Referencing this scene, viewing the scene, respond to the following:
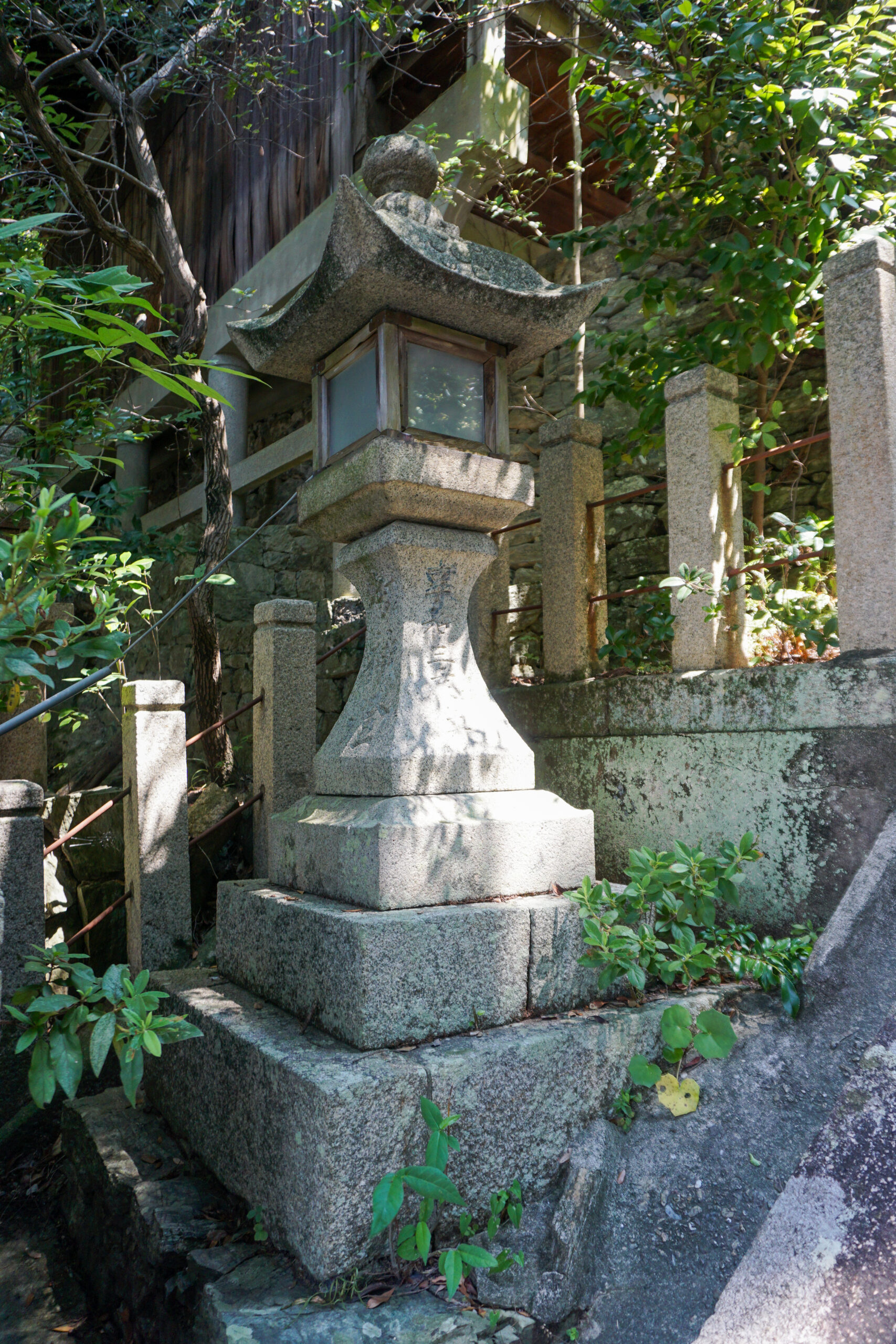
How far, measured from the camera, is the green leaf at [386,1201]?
1.52 m

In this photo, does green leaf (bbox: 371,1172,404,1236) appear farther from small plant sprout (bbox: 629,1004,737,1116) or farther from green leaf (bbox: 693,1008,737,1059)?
green leaf (bbox: 693,1008,737,1059)

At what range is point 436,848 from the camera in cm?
212

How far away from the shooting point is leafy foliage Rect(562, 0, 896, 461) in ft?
9.79

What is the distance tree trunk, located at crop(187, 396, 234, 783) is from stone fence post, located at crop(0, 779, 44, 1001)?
6.88ft

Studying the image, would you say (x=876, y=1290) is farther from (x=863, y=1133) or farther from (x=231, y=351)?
(x=231, y=351)

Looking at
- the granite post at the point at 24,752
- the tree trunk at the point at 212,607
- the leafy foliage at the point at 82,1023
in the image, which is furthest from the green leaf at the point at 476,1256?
the tree trunk at the point at 212,607

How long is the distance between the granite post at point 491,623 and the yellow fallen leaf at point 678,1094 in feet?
6.53

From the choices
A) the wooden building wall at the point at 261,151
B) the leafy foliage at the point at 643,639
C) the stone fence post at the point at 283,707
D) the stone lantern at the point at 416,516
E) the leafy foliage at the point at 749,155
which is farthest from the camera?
the wooden building wall at the point at 261,151

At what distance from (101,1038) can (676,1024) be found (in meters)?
1.27

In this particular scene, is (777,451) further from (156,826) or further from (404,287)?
(156,826)

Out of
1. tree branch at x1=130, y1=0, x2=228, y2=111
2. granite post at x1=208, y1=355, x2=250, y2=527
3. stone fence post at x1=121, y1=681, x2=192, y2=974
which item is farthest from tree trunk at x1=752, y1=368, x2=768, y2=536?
granite post at x1=208, y1=355, x2=250, y2=527

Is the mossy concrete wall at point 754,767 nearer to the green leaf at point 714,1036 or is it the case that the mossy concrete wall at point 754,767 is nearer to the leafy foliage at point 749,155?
the green leaf at point 714,1036

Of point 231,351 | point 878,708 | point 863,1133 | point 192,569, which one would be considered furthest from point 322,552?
point 863,1133

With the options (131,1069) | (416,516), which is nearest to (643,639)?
(416,516)
